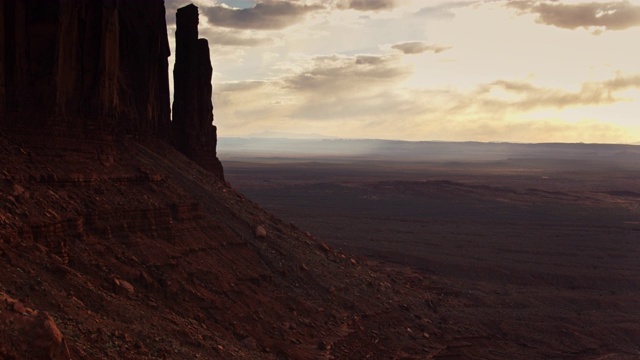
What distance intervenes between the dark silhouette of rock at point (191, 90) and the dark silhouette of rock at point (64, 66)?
7.41m

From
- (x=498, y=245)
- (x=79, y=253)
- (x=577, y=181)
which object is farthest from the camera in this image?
(x=577, y=181)

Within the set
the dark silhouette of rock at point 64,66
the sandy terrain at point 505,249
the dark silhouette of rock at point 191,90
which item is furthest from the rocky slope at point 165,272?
the sandy terrain at point 505,249

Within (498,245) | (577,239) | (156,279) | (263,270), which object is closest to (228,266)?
(263,270)

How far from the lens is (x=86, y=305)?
611 inches

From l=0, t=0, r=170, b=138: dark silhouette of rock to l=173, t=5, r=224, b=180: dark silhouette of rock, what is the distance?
741 cm

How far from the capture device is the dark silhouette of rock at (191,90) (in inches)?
1393

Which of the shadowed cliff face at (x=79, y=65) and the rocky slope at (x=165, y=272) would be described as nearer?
the rocky slope at (x=165, y=272)

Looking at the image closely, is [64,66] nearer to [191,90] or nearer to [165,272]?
[165,272]

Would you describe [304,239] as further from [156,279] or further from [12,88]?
[12,88]

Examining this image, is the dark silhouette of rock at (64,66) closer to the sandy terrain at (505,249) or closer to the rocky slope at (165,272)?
the rocky slope at (165,272)

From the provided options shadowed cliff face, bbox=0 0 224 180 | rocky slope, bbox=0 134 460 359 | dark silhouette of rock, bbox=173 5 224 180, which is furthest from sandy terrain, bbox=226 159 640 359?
shadowed cliff face, bbox=0 0 224 180

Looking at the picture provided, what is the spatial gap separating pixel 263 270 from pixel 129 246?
6.48m

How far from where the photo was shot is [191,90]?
118 feet

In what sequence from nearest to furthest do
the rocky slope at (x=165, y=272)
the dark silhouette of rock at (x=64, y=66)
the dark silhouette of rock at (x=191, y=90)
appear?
the rocky slope at (x=165, y=272), the dark silhouette of rock at (x=64, y=66), the dark silhouette of rock at (x=191, y=90)
